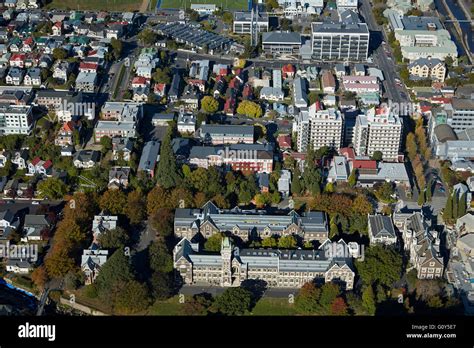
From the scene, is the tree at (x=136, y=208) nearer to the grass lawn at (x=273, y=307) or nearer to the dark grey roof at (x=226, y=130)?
the dark grey roof at (x=226, y=130)

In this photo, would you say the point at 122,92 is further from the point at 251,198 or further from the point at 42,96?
the point at 251,198

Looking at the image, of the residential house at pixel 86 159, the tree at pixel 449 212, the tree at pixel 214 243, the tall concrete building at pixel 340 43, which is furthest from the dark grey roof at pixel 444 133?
the residential house at pixel 86 159

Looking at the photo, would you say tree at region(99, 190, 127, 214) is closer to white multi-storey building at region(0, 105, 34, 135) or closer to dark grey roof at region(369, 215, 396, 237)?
white multi-storey building at region(0, 105, 34, 135)

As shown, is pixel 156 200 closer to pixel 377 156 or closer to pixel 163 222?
pixel 163 222

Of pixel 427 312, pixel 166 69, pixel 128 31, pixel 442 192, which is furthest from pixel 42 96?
pixel 427 312

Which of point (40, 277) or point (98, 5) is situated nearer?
point (40, 277)

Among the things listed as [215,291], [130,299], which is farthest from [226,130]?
[130,299]

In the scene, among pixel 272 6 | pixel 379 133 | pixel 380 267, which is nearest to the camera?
pixel 380 267

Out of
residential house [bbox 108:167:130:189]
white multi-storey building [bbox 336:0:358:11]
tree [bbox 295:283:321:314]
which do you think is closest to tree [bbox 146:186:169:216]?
residential house [bbox 108:167:130:189]
